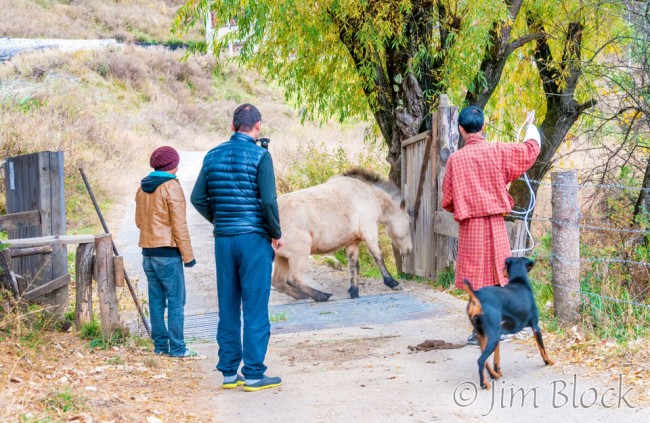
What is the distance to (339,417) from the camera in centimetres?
473

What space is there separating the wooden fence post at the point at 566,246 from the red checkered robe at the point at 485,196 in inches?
31.9

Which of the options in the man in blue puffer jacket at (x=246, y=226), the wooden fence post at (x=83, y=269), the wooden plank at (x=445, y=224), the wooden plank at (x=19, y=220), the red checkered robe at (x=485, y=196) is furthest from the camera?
the wooden plank at (x=445, y=224)

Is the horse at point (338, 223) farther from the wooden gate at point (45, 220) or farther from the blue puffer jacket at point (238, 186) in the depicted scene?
the blue puffer jacket at point (238, 186)

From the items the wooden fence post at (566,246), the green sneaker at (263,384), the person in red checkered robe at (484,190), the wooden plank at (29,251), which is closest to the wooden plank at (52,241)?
the wooden plank at (29,251)

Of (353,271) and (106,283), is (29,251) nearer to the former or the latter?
(106,283)

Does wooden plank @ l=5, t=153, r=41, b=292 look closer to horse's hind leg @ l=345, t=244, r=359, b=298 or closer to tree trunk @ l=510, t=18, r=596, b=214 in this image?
horse's hind leg @ l=345, t=244, r=359, b=298

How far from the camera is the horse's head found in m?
10.1

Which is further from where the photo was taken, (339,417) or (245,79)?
(245,79)

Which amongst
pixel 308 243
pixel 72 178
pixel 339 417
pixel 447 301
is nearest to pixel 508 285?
Answer: pixel 339 417

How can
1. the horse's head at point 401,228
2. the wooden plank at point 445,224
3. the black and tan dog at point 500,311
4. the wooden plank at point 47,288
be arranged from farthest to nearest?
1. the horse's head at point 401,228
2. the wooden plank at point 445,224
3. the wooden plank at point 47,288
4. the black and tan dog at point 500,311

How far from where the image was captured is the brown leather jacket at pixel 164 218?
630 cm

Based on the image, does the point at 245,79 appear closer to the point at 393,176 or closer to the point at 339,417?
the point at 393,176

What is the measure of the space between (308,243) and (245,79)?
111ft

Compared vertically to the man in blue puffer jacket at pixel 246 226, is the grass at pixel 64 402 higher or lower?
lower
